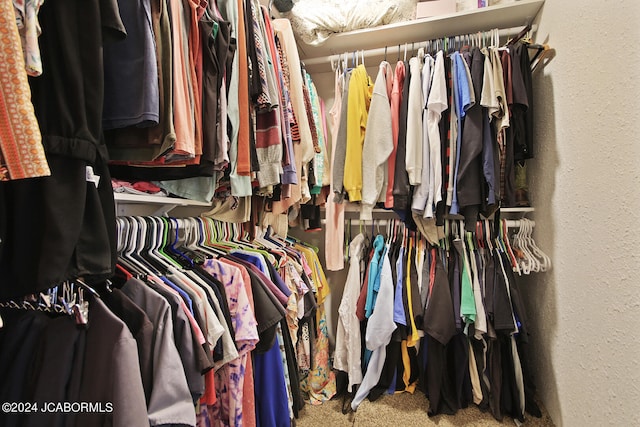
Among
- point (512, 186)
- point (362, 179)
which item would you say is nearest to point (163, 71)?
point (362, 179)

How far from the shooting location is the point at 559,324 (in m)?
1.26

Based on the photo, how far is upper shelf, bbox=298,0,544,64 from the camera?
142 centimetres

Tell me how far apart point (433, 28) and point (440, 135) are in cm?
64

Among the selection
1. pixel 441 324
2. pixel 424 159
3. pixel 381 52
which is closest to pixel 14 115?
pixel 424 159

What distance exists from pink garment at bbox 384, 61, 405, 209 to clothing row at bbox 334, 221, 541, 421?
32 cm

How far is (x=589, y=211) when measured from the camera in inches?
40.8

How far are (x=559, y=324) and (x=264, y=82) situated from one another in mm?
1539

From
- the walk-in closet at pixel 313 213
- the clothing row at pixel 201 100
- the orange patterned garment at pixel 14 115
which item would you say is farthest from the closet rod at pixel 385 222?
the orange patterned garment at pixel 14 115

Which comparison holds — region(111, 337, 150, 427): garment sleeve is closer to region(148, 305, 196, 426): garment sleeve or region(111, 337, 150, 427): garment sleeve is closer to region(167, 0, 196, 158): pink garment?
region(148, 305, 196, 426): garment sleeve

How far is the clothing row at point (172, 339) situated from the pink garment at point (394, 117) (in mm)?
578

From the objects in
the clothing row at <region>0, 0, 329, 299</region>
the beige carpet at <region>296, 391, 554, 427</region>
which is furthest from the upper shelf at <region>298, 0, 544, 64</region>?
the beige carpet at <region>296, 391, 554, 427</region>

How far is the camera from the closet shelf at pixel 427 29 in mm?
1425

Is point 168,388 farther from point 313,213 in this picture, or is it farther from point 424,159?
point 424,159

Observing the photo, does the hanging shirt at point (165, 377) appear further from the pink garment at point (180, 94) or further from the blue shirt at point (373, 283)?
the blue shirt at point (373, 283)
